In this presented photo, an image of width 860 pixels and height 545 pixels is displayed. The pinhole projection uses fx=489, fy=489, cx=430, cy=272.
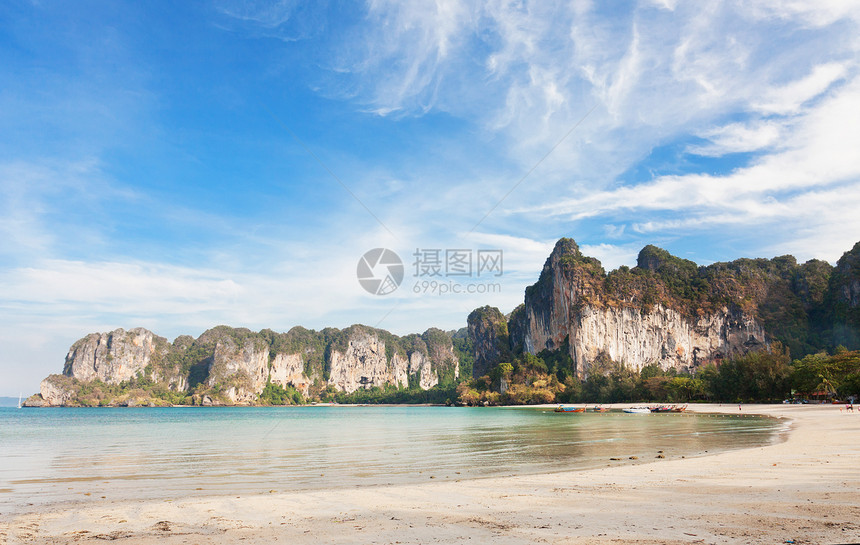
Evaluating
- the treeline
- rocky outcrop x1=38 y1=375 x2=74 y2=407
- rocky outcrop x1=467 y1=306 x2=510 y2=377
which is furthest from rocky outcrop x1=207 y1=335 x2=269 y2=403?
the treeline

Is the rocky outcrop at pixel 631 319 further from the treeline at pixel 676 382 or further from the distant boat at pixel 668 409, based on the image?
the distant boat at pixel 668 409

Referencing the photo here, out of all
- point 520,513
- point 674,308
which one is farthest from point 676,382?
point 520,513

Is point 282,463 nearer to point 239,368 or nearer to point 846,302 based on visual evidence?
point 846,302

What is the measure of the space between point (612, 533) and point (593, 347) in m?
121

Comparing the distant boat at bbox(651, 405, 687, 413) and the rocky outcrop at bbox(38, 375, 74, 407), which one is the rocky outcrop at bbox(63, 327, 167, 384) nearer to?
the rocky outcrop at bbox(38, 375, 74, 407)

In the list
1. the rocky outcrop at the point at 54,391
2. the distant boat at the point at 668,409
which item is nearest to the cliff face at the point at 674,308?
the distant boat at the point at 668,409

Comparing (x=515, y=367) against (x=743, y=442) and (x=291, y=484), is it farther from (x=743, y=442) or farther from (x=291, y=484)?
(x=291, y=484)

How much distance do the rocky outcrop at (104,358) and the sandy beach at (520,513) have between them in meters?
196

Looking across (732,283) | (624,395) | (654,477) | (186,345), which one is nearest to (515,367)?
(624,395)

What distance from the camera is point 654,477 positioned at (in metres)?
11.4

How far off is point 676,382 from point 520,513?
8289 centimetres

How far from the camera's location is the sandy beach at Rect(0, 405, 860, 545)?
6.20 metres

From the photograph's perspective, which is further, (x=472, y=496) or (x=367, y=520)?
(x=472, y=496)

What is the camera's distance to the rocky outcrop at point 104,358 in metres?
174
